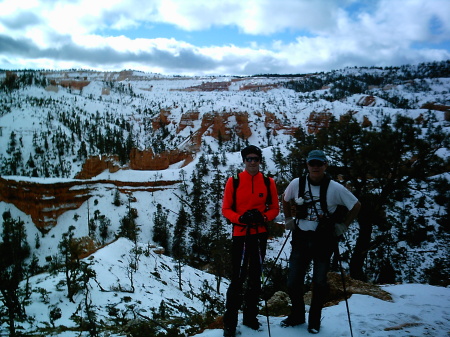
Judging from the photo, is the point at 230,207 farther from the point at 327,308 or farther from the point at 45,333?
the point at 45,333

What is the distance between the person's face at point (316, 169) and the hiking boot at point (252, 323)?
67.3 inches

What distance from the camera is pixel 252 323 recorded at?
298 centimetres

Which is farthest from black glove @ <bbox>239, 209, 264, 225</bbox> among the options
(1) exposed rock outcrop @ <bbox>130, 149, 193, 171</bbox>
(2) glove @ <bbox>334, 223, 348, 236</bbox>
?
(1) exposed rock outcrop @ <bbox>130, 149, 193, 171</bbox>

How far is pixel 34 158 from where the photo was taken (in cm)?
7144

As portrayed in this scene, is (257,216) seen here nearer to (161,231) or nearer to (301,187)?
(301,187)

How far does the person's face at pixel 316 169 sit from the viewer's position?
2.81 m

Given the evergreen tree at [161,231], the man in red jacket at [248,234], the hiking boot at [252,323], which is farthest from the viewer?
the evergreen tree at [161,231]

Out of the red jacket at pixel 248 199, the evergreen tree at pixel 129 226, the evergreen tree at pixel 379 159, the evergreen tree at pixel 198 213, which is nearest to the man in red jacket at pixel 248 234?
the red jacket at pixel 248 199

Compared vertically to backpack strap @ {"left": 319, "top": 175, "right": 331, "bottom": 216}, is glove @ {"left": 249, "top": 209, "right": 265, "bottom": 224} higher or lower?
lower

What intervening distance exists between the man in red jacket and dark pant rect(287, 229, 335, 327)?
1.16 ft

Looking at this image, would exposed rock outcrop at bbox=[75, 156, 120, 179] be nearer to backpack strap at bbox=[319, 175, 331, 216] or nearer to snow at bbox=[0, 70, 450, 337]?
snow at bbox=[0, 70, 450, 337]

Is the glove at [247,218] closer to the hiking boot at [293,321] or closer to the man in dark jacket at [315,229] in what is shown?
the man in dark jacket at [315,229]

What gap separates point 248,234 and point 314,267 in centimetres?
76

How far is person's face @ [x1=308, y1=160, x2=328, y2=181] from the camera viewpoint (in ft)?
9.22
